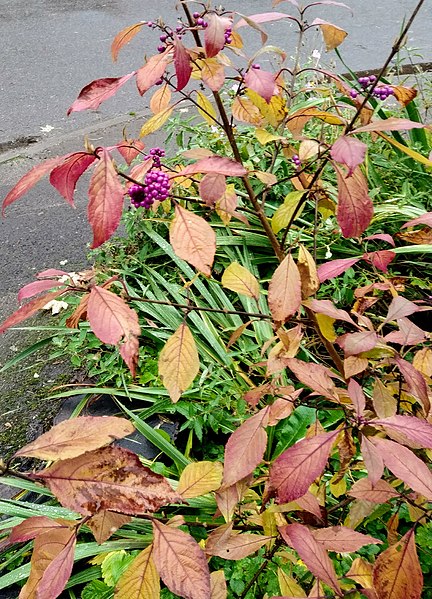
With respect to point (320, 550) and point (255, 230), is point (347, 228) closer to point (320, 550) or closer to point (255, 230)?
point (320, 550)

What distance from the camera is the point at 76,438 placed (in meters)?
0.67

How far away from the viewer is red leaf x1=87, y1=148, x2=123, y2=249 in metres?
0.78

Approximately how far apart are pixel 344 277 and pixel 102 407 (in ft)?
2.99

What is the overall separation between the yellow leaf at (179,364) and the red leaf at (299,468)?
229 mm

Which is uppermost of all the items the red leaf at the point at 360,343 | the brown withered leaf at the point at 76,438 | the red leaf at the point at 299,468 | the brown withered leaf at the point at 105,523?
the brown withered leaf at the point at 76,438

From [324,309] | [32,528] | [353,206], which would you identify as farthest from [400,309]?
[32,528]

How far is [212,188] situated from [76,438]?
1.52ft

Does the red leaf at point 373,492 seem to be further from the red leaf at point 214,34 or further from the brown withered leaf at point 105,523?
the red leaf at point 214,34

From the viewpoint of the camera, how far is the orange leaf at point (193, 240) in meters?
0.87

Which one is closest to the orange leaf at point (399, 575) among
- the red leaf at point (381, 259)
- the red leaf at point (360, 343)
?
the red leaf at point (360, 343)

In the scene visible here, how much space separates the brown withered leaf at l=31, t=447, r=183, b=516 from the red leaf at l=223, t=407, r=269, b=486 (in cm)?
26

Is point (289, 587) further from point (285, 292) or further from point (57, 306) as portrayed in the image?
point (57, 306)

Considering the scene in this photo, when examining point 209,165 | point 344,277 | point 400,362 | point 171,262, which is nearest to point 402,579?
point 400,362

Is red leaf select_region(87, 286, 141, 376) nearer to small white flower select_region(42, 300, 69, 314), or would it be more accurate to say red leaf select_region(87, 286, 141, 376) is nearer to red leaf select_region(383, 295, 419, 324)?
red leaf select_region(383, 295, 419, 324)
